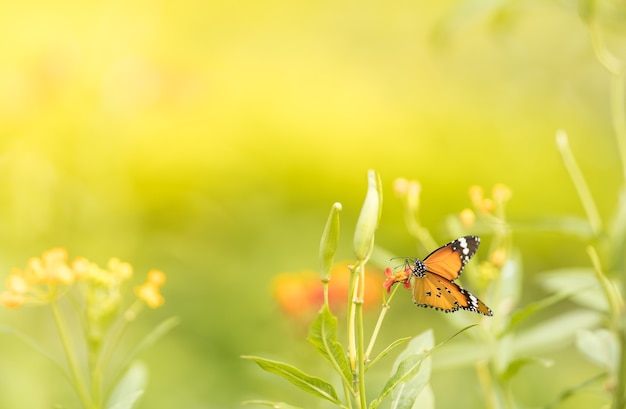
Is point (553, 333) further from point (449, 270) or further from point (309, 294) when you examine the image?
point (309, 294)

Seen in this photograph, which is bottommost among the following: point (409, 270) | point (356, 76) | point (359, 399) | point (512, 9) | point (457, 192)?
point (359, 399)

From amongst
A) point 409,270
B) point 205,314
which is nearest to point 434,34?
point 409,270

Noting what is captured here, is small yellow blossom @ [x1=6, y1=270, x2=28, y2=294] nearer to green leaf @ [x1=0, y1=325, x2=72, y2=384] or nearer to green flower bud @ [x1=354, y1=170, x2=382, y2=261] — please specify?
green leaf @ [x1=0, y1=325, x2=72, y2=384]

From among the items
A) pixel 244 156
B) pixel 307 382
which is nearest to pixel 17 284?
pixel 307 382

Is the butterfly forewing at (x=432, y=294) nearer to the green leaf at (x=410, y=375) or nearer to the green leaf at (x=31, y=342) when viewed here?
the green leaf at (x=410, y=375)

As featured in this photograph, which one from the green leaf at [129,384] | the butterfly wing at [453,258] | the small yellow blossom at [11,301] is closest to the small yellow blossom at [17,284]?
the small yellow blossom at [11,301]

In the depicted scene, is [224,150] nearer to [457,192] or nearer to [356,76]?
[457,192]

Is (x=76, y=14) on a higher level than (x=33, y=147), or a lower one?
higher
